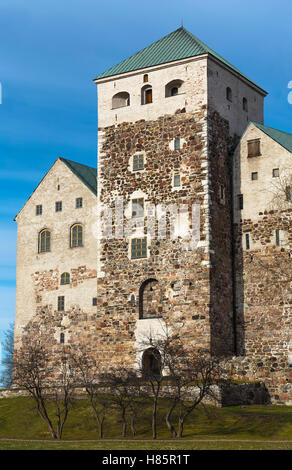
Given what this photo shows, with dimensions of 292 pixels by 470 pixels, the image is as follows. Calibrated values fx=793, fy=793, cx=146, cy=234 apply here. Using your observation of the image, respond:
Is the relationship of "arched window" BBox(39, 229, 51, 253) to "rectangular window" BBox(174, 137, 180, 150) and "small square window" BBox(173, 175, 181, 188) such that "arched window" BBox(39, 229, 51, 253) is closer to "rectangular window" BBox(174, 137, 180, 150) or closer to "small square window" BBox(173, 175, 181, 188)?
"small square window" BBox(173, 175, 181, 188)

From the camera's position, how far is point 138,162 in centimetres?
5125

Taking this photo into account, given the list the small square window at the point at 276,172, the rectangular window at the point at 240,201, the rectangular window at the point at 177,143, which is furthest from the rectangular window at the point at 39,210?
the small square window at the point at 276,172

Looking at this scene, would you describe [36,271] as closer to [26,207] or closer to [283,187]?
[26,207]

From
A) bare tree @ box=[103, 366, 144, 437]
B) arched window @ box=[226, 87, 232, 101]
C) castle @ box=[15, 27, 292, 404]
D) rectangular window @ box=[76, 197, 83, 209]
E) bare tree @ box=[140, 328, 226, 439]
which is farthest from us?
rectangular window @ box=[76, 197, 83, 209]

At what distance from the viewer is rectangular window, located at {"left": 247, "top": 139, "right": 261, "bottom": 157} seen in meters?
50.5

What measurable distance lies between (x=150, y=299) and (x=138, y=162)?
893 cm

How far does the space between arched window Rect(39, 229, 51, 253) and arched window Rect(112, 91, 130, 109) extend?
11309 millimetres

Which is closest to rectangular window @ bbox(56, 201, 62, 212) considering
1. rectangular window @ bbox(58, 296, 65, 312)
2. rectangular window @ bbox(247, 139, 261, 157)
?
rectangular window @ bbox(58, 296, 65, 312)

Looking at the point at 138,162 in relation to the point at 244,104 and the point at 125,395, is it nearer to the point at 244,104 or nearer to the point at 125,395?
the point at 244,104

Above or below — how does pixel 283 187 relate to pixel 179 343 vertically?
above

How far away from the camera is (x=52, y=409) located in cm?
4344

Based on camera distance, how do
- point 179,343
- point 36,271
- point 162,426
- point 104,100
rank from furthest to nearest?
point 36,271
point 104,100
point 179,343
point 162,426
